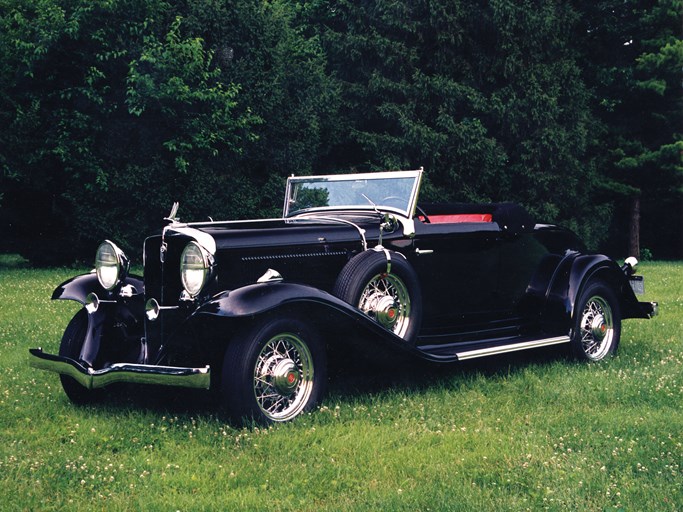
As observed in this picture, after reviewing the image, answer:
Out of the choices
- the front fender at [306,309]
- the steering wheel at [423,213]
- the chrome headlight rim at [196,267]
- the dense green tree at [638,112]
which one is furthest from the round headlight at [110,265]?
the dense green tree at [638,112]

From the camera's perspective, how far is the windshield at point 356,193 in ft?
22.8

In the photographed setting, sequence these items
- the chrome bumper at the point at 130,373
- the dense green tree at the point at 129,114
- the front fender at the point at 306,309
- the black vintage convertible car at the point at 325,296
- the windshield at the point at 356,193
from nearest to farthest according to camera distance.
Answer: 1. the chrome bumper at the point at 130,373
2. the front fender at the point at 306,309
3. the black vintage convertible car at the point at 325,296
4. the windshield at the point at 356,193
5. the dense green tree at the point at 129,114

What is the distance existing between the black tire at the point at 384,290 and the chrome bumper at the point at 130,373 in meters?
1.43

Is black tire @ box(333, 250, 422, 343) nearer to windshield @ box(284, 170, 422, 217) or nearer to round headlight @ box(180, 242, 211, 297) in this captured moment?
windshield @ box(284, 170, 422, 217)

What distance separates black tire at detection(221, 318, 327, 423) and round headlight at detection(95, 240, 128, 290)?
1.45 metres

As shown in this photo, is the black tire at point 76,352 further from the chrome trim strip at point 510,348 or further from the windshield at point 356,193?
the chrome trim strip at point 510,348

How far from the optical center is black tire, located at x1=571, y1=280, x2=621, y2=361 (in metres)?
7.50

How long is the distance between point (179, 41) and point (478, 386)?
51.3 ft

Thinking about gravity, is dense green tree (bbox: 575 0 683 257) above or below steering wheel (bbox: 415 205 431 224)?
above

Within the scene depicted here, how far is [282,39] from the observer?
2150cm

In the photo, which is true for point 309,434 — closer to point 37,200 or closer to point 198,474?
point 198,474

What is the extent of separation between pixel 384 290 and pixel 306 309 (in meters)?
A: 1.00

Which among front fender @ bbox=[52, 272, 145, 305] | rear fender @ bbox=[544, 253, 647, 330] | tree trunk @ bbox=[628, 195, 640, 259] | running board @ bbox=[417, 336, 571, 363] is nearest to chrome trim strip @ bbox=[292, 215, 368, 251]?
running board @ bbox=[417, 336, 571, 363]

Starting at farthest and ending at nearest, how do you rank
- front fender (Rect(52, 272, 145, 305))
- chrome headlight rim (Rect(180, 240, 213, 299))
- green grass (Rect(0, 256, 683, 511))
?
front fender (Rect(52, 272, 145, 305)) → chrome headlight rim (Rect(180, 240, 213, 299)) → green grass (Rect(0, 256, 683, 511))
